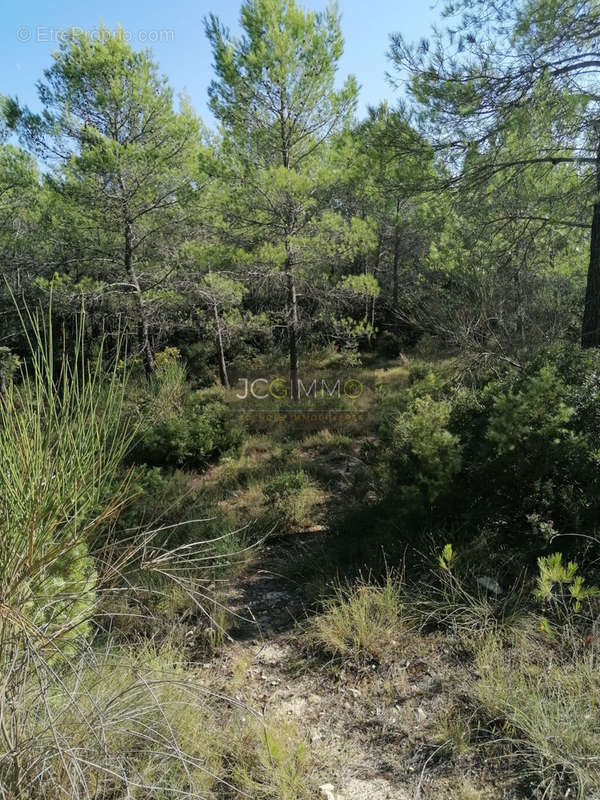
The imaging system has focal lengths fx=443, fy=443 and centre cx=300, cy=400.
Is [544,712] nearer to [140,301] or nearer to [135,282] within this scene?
[140,301]

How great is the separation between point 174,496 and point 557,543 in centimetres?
470

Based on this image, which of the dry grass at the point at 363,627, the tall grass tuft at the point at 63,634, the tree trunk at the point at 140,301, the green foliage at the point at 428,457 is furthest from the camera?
the tree trunk at the point at 140,301

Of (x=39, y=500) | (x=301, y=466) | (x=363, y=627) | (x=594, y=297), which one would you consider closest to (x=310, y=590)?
(x=363, y=627)

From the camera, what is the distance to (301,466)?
691cm

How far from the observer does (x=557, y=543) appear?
316 cm

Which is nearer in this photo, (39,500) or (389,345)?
(39,500)

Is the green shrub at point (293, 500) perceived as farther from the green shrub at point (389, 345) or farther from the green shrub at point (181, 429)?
the green shrub at point (389, 345)

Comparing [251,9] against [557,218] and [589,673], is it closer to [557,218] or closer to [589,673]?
[557,218]

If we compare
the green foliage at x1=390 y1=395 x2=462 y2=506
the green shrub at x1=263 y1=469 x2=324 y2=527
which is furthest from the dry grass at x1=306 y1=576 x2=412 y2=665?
the green shrub at x1=263 y1=469 x2=324 y2=527

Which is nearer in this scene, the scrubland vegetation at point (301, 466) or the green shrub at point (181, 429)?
the scrubland vegetation at point (301, 466)

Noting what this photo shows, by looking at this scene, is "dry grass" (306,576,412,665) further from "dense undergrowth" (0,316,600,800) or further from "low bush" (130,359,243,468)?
"low bush" (130,359,243,468)

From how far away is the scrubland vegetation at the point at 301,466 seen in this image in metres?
1.81

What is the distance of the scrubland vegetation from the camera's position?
1.81m

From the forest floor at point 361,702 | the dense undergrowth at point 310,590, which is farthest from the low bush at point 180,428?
the forest floor at point 361,702
